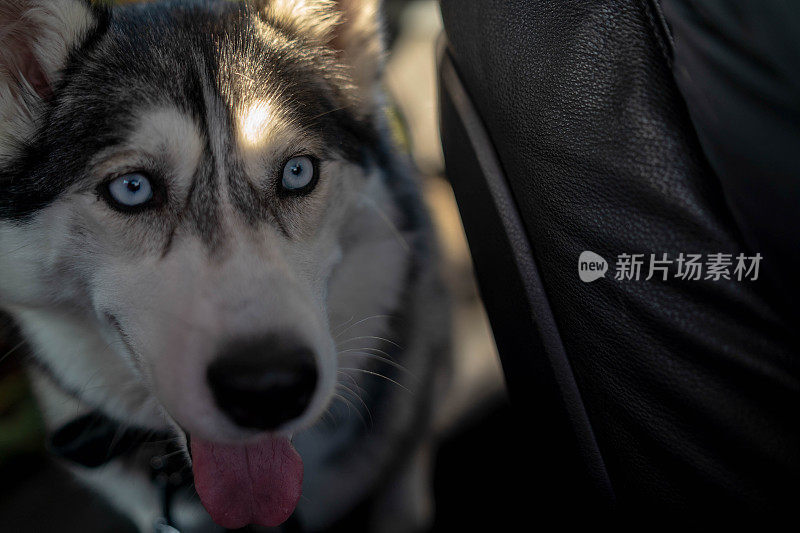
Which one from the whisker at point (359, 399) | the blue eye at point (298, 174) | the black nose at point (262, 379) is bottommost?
the whisker at point (359, 399)

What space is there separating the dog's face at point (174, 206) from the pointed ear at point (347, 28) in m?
0.13

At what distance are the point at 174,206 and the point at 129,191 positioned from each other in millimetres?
83

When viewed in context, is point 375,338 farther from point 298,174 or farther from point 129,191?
point 129,191

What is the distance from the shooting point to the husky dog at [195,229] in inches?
31.2

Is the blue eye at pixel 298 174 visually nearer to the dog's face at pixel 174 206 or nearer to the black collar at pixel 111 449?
the dog's face at pixel 174 206

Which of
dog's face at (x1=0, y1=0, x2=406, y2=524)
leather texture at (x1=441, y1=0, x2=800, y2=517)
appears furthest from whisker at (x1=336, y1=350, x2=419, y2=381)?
leather texture at (x1=441, y1=0, x2=800, y2=517)

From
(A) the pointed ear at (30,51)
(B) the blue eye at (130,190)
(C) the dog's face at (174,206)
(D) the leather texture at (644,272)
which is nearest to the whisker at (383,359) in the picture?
(C) the dog's face at (174,206)

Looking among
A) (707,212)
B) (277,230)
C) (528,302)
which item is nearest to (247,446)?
(277,230)

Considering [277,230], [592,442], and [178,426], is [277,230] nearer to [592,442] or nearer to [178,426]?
[178,426]

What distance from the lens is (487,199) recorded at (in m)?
1.15

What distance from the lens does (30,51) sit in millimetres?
902

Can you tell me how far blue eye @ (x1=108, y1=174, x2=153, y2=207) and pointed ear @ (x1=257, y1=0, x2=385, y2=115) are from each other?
505 mm

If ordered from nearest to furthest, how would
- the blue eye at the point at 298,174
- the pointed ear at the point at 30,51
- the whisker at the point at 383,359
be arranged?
the pointed ear at the point at 30,51, the blue eye at the point at 298,174, the whisker at the point at 383,359

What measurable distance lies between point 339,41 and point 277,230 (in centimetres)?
56
